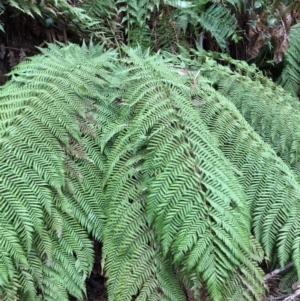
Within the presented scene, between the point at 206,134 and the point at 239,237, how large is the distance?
47cm

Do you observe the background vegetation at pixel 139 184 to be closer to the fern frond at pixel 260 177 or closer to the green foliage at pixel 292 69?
the fern frond at pixel 260 177

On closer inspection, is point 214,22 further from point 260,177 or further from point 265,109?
point 260,177

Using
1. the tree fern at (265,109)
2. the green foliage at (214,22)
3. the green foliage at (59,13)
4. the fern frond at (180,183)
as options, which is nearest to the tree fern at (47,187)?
the fern frond at (180,183)

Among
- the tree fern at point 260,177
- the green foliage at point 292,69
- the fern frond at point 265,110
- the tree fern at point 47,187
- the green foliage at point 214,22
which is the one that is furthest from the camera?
the green foliage at point 292,69

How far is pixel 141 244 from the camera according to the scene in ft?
5.41

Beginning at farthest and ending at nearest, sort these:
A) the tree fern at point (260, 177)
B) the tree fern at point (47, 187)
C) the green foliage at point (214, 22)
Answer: the green foliage at point (214, 22) < the tree fern at point (260, 177) < the tree fern at point (47, 187)

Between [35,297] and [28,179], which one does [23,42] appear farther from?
[35,297]

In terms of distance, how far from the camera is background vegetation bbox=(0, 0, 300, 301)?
157cm

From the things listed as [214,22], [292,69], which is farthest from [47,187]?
[292,69]

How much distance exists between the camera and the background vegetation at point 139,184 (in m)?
1.57

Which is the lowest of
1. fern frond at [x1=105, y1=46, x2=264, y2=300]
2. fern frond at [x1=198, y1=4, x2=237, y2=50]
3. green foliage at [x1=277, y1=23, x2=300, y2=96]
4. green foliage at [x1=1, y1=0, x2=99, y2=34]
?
green foliage at [x1=277, y1=23, x2=300, y2=96]

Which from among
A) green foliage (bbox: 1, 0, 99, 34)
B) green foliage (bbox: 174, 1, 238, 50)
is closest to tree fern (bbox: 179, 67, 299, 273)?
green foliage (bbox: 1, 0, 99, 34)

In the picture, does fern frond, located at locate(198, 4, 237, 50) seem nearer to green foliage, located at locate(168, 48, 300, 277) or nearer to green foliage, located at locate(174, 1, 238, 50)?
green foliage, located at locate(174, 1, 238, 50)

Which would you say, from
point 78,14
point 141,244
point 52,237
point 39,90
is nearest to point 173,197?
point 141,244
